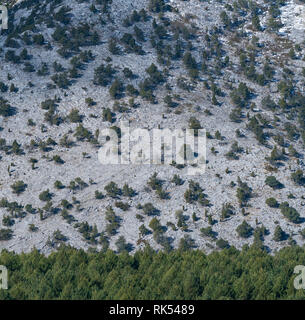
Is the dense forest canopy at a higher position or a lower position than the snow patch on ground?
lower

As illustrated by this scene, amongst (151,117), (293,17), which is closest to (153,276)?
(151,117)

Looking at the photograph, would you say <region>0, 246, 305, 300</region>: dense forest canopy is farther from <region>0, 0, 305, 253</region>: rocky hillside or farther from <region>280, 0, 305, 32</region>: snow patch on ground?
<region>280, 0, 305, 32</region>: snow patch on ground

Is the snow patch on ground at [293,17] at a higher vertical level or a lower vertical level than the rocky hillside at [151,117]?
higher

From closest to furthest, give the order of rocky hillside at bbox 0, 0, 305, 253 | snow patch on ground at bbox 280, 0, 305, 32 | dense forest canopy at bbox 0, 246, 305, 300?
dense forest canopy at bbox 0, 246, 305, 300
rocky hillside at bbox 0, 0, 305, 253
snow patch on ground at bbox 280, 0, 305, 32

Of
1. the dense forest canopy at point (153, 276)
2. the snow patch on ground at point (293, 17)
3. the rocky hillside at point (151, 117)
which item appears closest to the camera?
the dense forest canopy at point (153, 276)

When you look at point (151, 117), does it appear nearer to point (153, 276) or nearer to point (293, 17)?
point (153, 276)

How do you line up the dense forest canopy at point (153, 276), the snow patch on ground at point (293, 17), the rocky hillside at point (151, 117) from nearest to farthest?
the dense forest canopy at point (153, 276) → the rocky hillside at point (151, 117) → the snow patch on ground at point (293, 17)

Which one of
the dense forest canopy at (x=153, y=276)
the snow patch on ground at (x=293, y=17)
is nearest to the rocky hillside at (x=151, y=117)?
the snow patch on ground at (x=293, y=17)

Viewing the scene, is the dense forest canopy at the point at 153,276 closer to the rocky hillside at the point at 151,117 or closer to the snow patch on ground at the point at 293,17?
the rocky hillside at the point at 151,117

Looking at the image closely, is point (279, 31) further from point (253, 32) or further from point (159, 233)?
point (159, 233)

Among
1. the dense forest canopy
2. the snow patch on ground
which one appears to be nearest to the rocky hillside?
the snow patch on ground
